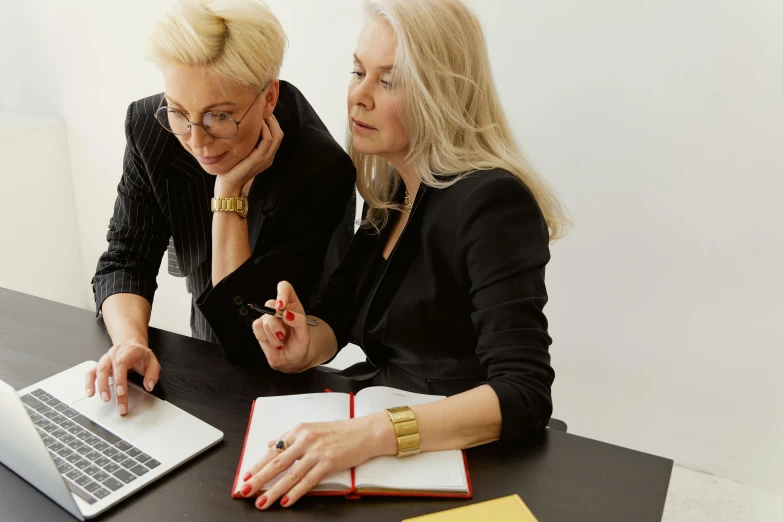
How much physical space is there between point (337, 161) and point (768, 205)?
1.25 m

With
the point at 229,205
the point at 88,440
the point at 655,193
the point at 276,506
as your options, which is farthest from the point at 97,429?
the point at 655,193

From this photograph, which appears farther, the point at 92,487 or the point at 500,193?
the point at 500,193

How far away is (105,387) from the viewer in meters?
1.28

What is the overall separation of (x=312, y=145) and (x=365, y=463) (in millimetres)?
856

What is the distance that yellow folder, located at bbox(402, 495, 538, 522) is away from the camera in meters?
1.00

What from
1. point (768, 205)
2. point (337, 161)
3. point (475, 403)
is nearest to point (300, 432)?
point (475, 403)

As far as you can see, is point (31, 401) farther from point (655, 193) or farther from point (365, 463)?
point (655, 193)

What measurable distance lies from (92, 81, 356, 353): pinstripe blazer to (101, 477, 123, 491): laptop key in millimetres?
561

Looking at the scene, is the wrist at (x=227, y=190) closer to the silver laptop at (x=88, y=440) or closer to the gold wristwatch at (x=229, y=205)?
the gold wristwatch at (x=229, y=205)

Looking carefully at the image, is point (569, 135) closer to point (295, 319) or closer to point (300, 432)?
point (295, 319)

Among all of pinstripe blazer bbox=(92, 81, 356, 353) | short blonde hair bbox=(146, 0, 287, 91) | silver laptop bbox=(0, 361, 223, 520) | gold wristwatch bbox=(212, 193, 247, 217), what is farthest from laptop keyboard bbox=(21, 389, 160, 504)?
short blonde hair bbox=(146, 0, 287, 91)

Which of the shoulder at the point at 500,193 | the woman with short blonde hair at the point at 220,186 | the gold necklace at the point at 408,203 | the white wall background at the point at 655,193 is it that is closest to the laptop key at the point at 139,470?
the woman with short blonde hair at the point at 220,186

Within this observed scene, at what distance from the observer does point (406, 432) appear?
112 cm

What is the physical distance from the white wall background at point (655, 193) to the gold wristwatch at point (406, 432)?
48.8 inches
